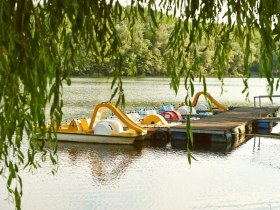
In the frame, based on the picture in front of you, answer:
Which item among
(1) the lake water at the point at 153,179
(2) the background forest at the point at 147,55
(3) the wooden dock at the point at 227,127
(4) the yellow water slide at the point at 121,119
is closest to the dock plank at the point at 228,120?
(3) the wooden dock at the point at 227,127

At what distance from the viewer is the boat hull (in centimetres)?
2431

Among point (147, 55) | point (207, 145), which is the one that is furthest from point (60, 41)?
point (207, 145)

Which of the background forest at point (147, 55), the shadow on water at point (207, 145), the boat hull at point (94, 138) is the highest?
the background forest at point (147, 55)

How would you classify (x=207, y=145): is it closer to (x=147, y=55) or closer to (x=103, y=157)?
(x=103, y=157)

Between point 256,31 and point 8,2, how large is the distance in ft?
6.72

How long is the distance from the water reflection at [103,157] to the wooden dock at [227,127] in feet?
10.1

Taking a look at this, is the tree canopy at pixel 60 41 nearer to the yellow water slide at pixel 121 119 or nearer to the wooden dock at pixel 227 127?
the wooden dock at pixel 227 127

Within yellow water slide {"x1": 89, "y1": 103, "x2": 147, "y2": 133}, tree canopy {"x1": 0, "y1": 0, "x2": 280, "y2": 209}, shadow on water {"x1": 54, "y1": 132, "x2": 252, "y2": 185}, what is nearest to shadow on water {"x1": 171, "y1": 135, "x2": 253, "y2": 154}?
shadow on water {"x1": 54, "y1": 132, "x2": 252, "y2": 185}

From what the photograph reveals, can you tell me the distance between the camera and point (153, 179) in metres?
17.2

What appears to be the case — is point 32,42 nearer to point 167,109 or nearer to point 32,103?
point 32,103

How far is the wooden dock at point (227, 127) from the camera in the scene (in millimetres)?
24766

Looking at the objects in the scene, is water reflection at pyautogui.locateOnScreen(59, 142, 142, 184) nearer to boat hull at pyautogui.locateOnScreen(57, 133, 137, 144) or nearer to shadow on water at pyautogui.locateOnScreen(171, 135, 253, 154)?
boat hull at pyautogui.locateOnScreen(57, 133, 137, 144)

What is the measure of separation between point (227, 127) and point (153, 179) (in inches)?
372

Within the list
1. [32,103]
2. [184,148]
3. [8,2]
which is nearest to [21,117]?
[32,103]
